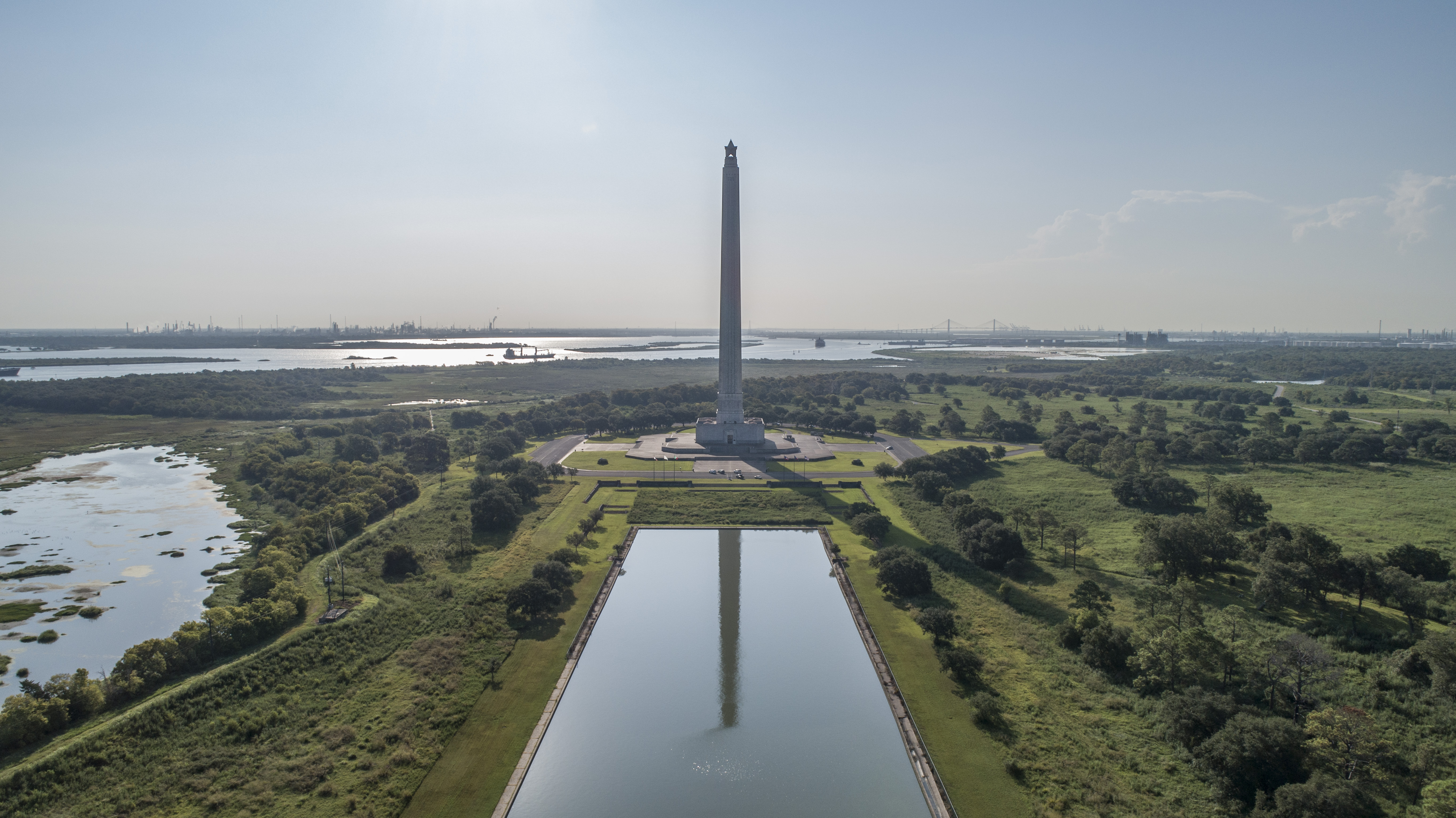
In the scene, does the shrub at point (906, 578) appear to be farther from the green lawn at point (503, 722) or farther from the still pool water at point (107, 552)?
the still pool water at point (107, 552)

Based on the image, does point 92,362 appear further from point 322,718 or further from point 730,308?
point 322,718

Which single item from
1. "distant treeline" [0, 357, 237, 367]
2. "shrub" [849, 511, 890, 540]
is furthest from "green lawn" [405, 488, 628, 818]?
"distant treeline" [0, 357, 237, 367]

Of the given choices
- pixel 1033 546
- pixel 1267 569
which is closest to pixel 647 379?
pixel 1033 546

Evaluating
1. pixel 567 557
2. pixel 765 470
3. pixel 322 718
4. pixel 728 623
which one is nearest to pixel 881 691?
pixel 728 623

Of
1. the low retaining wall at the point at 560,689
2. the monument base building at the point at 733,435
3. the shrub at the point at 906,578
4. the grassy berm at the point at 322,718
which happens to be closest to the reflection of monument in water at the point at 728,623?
the low retaining wall at the point at 560,689

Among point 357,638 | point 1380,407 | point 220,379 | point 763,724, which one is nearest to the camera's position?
point 763,724

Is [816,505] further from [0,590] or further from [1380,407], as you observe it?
[1380,407]

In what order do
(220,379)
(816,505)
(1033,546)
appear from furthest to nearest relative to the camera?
(220,379) → (816,505) → (1033,546)

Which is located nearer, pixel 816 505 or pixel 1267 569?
pixel 1267 569
